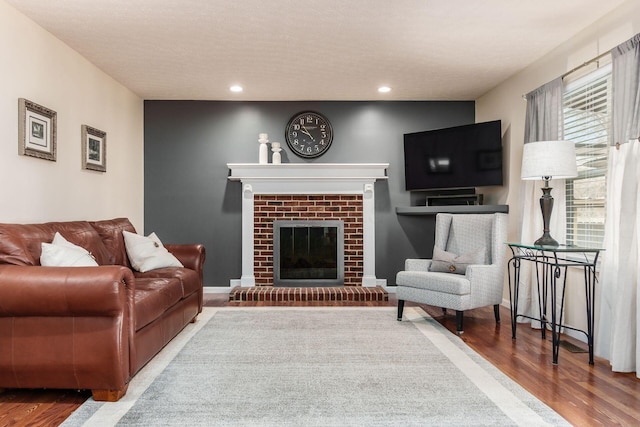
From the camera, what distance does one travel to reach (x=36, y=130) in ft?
10.9

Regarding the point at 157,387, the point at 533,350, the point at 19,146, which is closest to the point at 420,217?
the point at 533,350

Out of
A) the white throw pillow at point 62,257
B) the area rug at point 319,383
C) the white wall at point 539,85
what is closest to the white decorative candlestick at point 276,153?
the area rug at point 319,383

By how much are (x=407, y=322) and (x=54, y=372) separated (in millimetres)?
2797

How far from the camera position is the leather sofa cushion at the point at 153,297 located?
99.9 inches

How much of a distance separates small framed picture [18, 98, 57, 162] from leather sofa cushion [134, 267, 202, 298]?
48.2 inches

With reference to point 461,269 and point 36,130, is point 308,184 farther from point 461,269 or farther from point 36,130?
point 36,130

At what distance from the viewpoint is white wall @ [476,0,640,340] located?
3078 millimetres

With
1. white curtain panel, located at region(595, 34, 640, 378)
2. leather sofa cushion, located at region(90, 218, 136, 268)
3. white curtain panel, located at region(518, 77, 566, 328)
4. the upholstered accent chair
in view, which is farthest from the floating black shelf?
leather sofa cushion, located at region(90, 218, 136, 268)

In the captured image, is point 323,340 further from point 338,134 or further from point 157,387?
point 338,134

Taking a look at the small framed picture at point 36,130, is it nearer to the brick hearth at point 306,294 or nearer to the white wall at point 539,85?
the brick hearth at point 306,294

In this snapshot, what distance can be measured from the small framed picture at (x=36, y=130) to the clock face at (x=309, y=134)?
2.71m

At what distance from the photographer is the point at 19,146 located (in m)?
3.13

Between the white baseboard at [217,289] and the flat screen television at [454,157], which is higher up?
the flat screen television at [454,157]

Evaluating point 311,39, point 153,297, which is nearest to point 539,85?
point 311,39
